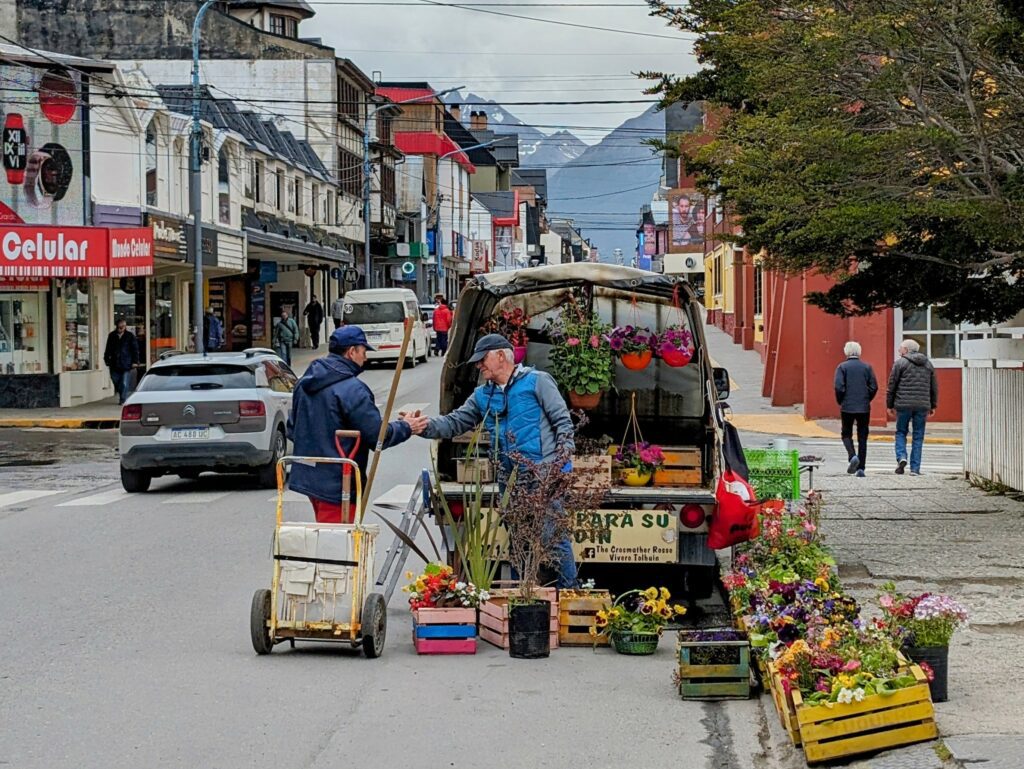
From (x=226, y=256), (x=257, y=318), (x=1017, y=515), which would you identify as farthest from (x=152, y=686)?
(x=257, y=318)

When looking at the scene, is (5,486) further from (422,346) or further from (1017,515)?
Result: (422,346)

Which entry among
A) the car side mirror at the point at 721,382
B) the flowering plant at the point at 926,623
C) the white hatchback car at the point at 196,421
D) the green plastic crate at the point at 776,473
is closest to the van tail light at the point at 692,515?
the car side mirror at the point at 721,382

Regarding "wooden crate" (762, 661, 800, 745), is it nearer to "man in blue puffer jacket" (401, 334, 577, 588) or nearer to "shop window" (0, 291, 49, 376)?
"man in blue puffer jacket" (401, 334, 577, 588)

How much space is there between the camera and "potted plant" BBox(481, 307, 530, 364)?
11086mm

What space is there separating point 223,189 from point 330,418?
34.1 metres

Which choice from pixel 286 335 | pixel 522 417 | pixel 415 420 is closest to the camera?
pixel 415 420

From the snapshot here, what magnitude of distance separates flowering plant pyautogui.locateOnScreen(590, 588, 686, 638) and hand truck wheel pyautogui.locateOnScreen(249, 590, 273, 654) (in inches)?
76.3

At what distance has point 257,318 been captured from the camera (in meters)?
51.5

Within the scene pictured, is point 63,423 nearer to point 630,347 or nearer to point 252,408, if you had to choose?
point 252,408

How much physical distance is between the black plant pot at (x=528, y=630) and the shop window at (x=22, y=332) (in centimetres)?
2415

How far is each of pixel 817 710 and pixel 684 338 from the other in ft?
15.3

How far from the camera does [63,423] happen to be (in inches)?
1120

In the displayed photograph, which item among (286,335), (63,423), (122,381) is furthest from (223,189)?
(63,423)

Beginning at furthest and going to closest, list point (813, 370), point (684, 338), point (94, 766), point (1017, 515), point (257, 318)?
point (257, 318) < point (813, 370) < point (1017, 515) < point (684, 338) < point (94, 766)
